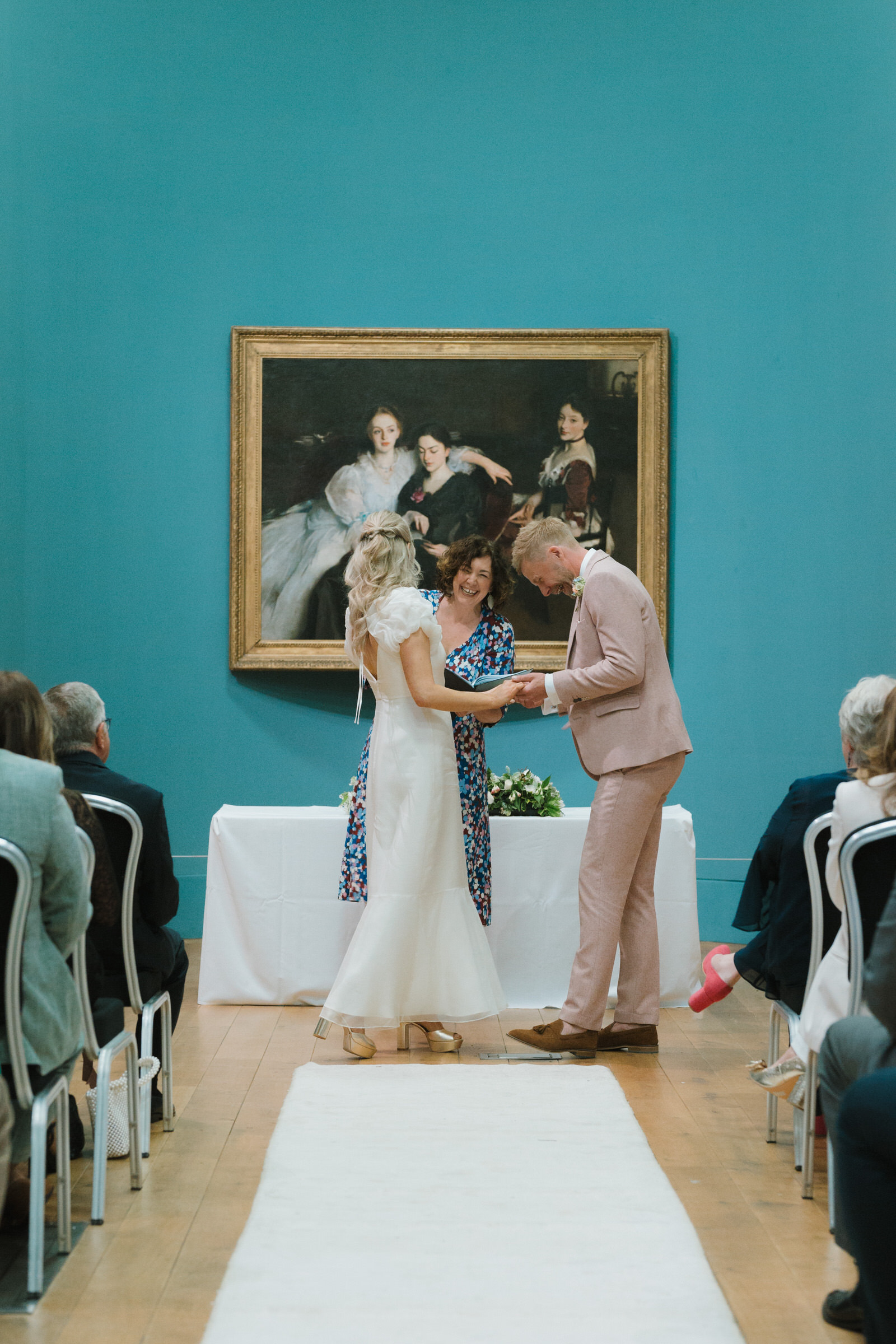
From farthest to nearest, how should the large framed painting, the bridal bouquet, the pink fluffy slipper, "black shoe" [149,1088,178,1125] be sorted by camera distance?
1. the large framed painting
2. the bridal bouquet
3. the pink fluffy slipper
4. "black shoe" [149,1088,178,1125]

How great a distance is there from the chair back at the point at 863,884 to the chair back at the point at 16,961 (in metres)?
1.60

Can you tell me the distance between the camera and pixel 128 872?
310 cm

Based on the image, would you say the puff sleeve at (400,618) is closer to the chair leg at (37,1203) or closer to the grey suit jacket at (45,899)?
the grey suit jacket at (45,899)

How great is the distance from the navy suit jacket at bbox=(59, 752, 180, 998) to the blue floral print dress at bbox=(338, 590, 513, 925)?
143cm

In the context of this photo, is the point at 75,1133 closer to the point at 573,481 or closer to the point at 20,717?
the point at 20,717

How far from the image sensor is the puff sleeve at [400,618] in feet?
14.1

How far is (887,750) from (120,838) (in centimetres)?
183

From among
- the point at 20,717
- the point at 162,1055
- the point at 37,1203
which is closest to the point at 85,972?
the point at 37,1203

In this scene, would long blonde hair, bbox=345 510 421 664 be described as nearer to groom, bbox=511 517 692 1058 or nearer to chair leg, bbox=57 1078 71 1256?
groom, bbox=511 517 692 1058

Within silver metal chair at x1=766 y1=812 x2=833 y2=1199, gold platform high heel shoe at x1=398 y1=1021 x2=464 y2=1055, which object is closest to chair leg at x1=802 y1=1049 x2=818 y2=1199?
silver metal chair at x1=766 y1=812 x2=833 y2=1199

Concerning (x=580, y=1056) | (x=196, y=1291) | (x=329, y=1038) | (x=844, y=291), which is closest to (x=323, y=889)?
(x=329, y=1038)

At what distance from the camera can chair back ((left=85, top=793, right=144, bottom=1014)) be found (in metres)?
3.06

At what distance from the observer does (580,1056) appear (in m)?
4.32

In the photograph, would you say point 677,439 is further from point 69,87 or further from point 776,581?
point 69,87
